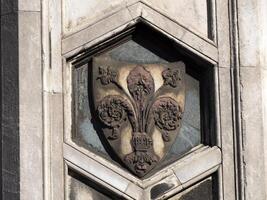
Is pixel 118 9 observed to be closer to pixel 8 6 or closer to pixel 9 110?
pixel 8 6

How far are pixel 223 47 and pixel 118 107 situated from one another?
2.59ft

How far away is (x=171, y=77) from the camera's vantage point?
6953mm

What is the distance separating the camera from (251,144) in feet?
22.6

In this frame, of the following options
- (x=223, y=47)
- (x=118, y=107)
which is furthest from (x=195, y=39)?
(x=118, y=107)

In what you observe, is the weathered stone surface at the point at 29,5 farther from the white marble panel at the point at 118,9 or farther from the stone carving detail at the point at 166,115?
the stone carving detail at the point at 166,115

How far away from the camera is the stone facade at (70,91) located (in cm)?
656

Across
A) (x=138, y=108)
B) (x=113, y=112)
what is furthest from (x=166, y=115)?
(x=113, y=112)

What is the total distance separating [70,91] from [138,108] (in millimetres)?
440

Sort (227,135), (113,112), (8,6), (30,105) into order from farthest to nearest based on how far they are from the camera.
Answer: (227,135) → (113,112) → (8,6) → (30,105)

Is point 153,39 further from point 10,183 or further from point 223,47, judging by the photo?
point 10,183

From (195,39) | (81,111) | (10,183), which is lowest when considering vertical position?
(10,183)

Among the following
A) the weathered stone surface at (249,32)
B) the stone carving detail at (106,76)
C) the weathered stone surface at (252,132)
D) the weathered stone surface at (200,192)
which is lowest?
the weathered stone surface at (200,192)

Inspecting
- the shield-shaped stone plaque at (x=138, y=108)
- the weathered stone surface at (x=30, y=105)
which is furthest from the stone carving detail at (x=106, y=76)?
the weathered stone surface at (x=30, y=105)

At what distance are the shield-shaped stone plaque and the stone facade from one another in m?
0.13
